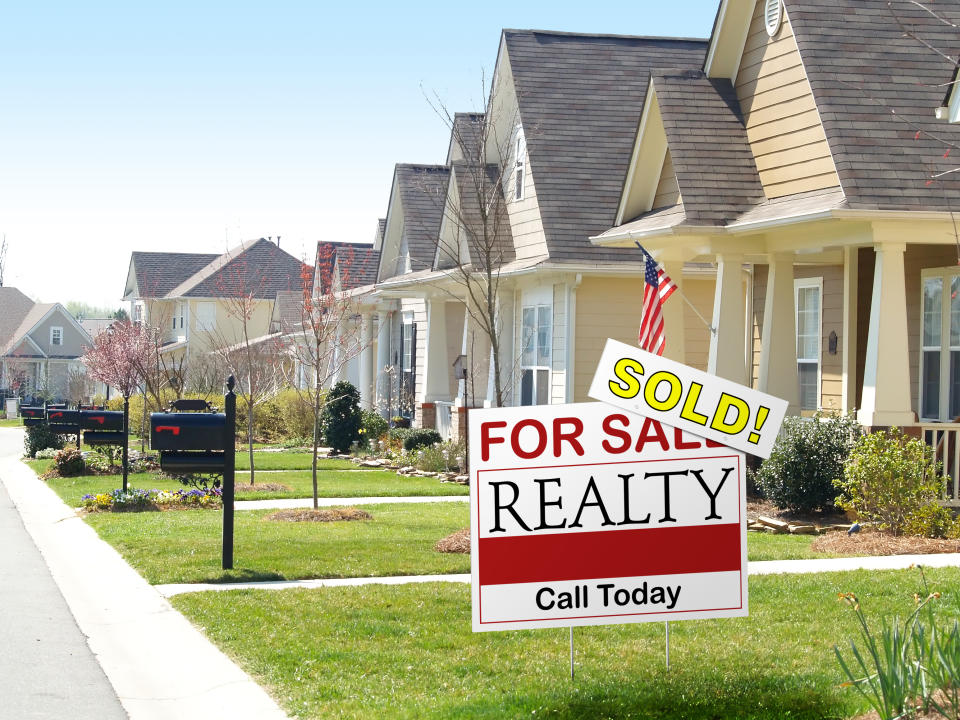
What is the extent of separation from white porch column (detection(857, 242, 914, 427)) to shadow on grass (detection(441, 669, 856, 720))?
7.66 meters

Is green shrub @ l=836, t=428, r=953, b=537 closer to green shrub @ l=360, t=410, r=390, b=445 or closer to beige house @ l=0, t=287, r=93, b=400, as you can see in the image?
green shrub @ l=360, t=410, r=390, b=445

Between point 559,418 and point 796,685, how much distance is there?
214 centimetres

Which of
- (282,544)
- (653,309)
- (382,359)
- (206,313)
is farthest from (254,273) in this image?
(653,309)

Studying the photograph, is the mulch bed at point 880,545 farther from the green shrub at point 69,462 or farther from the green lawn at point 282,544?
the green shrub at point 69,462

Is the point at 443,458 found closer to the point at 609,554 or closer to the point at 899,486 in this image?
the point at 899,486

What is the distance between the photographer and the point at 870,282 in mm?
16953

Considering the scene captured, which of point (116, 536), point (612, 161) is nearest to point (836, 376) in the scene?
point (612, 161)

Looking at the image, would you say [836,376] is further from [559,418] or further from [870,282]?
[559,418]

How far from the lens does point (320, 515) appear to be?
54.7ft

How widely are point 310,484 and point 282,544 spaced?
8491mm

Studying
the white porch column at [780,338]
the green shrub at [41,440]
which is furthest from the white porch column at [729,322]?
the green shrub at [41,440]

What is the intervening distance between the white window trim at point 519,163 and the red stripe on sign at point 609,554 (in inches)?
686

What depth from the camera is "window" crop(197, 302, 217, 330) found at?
65688mm

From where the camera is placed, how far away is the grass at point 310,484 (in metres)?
20.5
